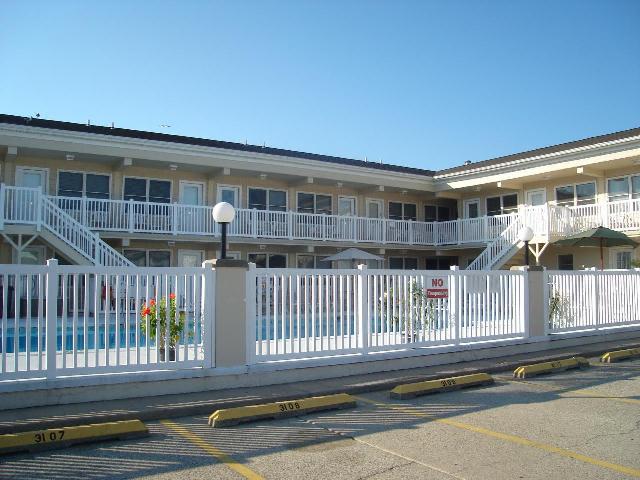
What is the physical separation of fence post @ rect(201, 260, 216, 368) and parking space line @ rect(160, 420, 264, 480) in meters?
1.44

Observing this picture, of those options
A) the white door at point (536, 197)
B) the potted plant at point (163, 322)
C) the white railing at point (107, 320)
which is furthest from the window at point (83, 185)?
the white door at point (536, 197)

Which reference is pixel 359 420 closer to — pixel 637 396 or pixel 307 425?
pixel 307 425

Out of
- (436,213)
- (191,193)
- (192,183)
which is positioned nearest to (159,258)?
(191,193)

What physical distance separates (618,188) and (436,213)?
9164 millimetres

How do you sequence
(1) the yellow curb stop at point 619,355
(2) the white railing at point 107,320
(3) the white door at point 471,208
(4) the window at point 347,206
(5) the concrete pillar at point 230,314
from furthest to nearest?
(3) the white door at point 471,208 < (4) the window at point 347,206 < (1) the yellow curb stop at point 619,355 < (5) the concrete pillar at point 230,314 < (2) the white railing at point 107,320

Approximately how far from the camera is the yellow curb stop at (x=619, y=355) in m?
11.3

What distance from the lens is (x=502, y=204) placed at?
1085 inches

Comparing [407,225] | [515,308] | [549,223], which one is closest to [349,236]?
[407,225]

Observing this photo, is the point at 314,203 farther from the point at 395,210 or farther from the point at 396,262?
the point at 396,262

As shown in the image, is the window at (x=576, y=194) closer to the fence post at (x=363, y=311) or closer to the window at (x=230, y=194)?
the window at (x=230, y=194)

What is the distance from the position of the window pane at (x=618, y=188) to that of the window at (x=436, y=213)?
8678 millimetres

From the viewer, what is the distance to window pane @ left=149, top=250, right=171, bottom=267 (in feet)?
70.8

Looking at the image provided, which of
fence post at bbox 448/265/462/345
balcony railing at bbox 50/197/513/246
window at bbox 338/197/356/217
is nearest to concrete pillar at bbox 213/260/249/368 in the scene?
fence post at bbox 448/265/462/345

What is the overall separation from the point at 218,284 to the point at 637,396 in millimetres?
6161
